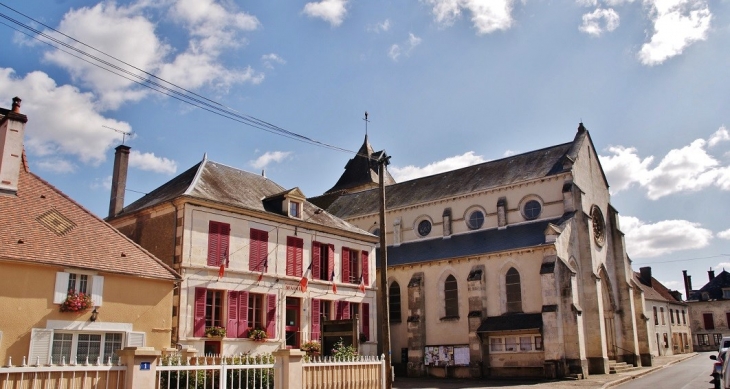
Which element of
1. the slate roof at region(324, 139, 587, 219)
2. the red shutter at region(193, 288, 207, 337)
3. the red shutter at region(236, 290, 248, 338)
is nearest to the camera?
the red shutter at region(193, 288, 207, 337)

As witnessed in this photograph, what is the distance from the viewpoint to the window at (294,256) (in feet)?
75.2

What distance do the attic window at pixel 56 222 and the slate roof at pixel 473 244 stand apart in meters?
19.3

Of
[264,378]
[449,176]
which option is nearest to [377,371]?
[264,378]

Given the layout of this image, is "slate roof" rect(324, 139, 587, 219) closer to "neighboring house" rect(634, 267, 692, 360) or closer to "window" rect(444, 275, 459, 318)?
"window" rect(444, 275, 459, 318)

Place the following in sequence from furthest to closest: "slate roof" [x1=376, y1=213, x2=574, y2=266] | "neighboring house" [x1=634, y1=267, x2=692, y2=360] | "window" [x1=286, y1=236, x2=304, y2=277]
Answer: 1. "neighboring house" [x1=634, y1=267, x2=692, y2=360]
2. "slate roof" [x1=376, y1=213, x2=574, y2=266]
3. "window" [x1=286, y1=236, x2=304, y2=277]

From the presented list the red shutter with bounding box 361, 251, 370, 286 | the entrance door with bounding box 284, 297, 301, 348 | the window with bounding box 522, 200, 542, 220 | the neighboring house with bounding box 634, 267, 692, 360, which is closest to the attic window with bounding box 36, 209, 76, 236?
the entrance door with bounding box 284, 297, 301, 348

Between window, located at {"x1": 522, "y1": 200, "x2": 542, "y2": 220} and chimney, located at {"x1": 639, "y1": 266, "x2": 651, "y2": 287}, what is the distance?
25.2 m

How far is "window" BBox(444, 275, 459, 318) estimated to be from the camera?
3039cm

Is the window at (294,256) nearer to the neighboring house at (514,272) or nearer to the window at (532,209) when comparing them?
the neighboring house at (514,272)

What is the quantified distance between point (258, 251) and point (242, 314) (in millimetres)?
2369

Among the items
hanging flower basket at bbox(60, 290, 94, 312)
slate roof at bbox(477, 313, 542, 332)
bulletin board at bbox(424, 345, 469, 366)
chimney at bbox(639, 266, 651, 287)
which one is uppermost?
chimney at bbox(639, 266, 651, 287)

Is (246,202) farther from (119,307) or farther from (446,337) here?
(446,337)

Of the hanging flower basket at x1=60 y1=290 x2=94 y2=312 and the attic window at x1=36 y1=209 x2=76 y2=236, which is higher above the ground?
the attic window at x1=36 y1=209 x2=76 y2=236

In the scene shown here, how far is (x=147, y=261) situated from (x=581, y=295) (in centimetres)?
2032
